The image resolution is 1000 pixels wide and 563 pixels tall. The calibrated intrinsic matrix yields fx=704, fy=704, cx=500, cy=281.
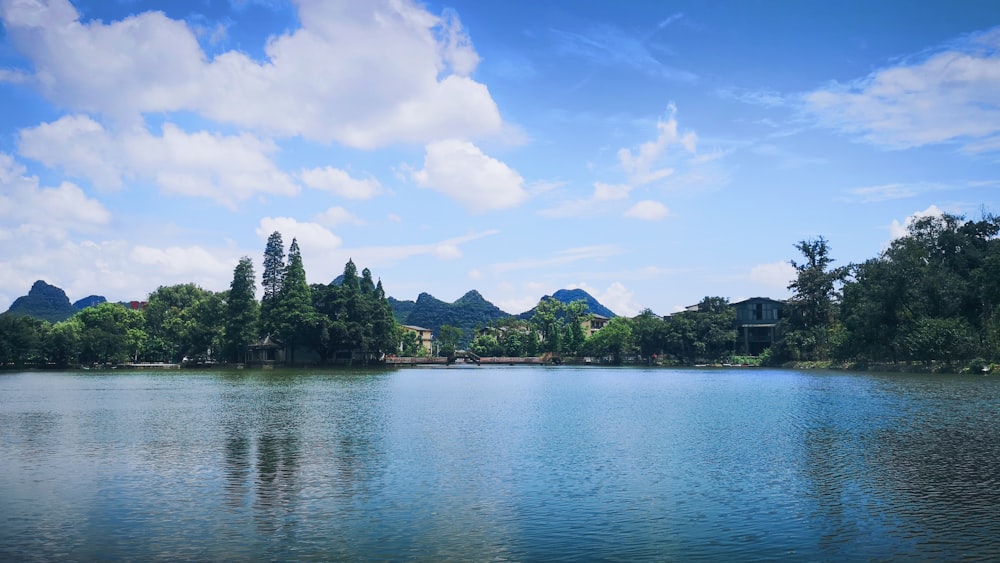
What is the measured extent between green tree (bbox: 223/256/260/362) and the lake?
76.8 metres

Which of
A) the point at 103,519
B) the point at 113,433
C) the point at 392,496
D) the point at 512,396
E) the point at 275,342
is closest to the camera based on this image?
the point at 103,519

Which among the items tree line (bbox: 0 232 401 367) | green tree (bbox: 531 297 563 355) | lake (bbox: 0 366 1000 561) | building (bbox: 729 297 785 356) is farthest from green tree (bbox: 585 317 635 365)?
lake (bbox: 0 366 1000 561)

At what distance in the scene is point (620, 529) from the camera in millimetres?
13461

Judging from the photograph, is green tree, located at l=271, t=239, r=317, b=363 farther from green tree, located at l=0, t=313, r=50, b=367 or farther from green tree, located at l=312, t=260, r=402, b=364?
green tree, located at l=0, t=313, r=50, b=367

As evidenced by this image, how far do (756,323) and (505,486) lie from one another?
113 metres

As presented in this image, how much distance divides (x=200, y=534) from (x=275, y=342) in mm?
104032

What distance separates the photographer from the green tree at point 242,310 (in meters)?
110

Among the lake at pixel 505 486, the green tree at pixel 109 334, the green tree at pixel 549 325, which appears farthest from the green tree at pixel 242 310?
the lake at pixel 505 486

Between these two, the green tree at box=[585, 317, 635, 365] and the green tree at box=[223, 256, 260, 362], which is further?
the green tree at box=[585, 317, 635, 365]

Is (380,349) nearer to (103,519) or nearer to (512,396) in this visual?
(512,396)

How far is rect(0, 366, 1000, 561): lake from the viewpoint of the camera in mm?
12453

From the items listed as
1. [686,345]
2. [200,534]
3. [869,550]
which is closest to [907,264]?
[686,345]

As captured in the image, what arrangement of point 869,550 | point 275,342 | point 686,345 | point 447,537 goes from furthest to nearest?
point 686,345 < point 275,342 < point 447,537 < point 869,550

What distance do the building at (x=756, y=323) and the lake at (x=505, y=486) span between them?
291ft
